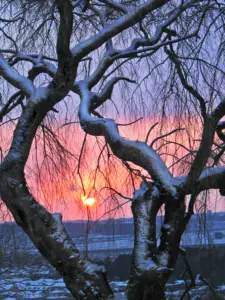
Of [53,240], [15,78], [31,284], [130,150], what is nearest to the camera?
[53,240]

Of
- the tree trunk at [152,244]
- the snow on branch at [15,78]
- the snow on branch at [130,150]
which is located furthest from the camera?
the snow on branch at [15,78]

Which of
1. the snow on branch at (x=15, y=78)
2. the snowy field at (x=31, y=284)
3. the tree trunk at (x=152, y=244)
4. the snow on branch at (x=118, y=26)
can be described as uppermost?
the snow on branch at (x=118, y=26)

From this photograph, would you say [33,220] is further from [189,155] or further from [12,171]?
[189,155]

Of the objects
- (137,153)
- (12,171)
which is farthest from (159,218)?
(12,171)

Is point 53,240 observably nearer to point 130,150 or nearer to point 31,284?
point 130,150

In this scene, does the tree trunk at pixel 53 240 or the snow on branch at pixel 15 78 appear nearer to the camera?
the tree trunk at pixel 53 240

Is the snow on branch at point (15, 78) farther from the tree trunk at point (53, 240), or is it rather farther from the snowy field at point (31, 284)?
the snowy field at point (31, 284)

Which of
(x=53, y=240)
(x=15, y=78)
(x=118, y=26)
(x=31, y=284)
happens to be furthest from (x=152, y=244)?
(x=31, y=284)

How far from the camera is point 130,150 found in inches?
113

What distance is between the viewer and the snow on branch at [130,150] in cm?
275

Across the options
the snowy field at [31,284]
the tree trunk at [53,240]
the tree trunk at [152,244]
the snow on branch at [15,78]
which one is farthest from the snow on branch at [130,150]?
the snowy field at [31,284]

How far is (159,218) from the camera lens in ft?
9.71

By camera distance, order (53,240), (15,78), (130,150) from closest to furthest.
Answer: (53,240), (130,150), (15,78)

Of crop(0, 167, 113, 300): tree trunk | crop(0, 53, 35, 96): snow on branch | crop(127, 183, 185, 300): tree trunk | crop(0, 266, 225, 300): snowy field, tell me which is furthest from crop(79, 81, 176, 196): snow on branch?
crop(0, 266, 225, 300): snowy field
